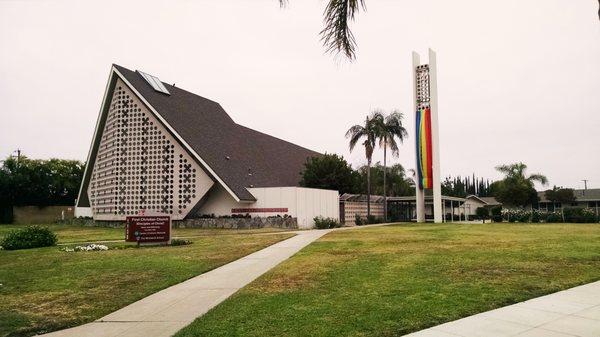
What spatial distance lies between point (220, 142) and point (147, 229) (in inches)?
841

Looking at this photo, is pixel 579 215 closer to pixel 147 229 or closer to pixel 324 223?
pixel 324 223

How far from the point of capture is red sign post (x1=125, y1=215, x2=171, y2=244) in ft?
66.8

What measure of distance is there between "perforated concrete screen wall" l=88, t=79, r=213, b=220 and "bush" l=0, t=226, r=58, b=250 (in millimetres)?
14683

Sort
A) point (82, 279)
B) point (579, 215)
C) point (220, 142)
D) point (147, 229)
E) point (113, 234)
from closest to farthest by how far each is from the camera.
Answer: point (82, 279), point (147, 229), point (113, 234), point (579, 215), point (220, 142)

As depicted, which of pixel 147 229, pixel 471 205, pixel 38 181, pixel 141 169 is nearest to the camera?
pixel 147 229

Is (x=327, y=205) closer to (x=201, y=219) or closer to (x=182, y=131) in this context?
(x=201, y=219)

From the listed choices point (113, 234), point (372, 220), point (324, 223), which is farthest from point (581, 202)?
point (113, 234)

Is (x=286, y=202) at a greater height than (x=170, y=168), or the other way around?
(x=170, y=168)

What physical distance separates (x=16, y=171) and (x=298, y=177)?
34720 millimetres

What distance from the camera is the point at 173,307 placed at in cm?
862

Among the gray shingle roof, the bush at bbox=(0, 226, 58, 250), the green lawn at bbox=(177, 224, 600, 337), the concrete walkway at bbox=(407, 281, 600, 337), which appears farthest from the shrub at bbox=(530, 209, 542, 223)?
the bush at bbox=(0, 226, 58, 250)

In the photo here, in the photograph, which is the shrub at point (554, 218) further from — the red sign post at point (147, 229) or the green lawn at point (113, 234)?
the red sign post at point (147, 229)

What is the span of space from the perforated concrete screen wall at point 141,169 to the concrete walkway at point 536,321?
30.5 meters

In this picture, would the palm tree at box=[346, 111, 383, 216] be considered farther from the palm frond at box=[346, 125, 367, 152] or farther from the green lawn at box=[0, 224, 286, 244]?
the green lawn at box=[0, 224, 286, 244]
